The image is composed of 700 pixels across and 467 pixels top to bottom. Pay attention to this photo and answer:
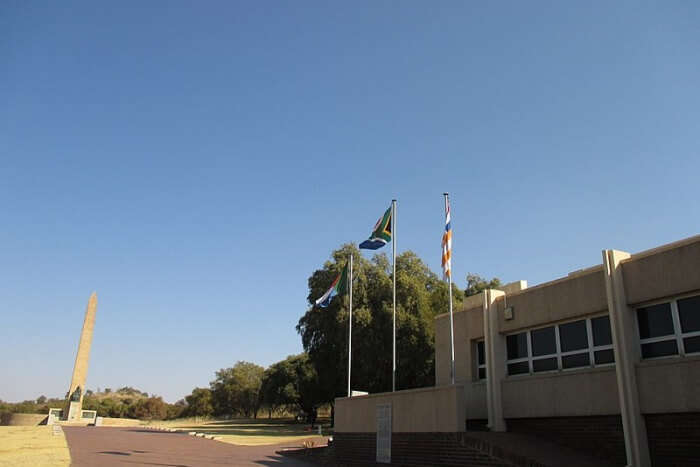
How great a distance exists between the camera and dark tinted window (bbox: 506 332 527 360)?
1631 centimetres

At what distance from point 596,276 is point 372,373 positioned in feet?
80.4

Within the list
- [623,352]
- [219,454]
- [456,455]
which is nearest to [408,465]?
[456,455]

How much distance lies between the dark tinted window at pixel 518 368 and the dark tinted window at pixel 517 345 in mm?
235

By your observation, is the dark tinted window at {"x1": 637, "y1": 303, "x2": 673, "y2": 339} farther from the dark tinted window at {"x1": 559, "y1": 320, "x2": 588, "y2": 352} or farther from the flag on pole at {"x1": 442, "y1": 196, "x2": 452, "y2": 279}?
the flag on pole at {"x1": 442, "y1": 196, "x2": 452, "y2": 279}

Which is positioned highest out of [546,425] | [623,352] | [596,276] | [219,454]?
[596,276]

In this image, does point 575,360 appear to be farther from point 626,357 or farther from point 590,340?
point 626,357

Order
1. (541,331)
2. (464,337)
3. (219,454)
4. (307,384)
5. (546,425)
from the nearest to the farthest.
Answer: (546,425)
(541,331)
(464,337)
(219,454)
(307,384)

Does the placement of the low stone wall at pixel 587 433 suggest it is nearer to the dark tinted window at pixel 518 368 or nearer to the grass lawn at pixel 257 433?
the dark tinted window at pixel 518 368

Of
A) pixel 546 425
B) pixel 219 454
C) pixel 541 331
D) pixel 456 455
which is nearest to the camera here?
pixel 456 455

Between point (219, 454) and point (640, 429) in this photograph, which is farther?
point (219, 454)

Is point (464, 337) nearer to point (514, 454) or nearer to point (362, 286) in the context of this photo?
point (514, 454)

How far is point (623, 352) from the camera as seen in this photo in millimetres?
12578

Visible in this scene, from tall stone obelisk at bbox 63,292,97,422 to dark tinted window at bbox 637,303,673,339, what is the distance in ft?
196

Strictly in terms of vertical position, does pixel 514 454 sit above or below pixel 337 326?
below
